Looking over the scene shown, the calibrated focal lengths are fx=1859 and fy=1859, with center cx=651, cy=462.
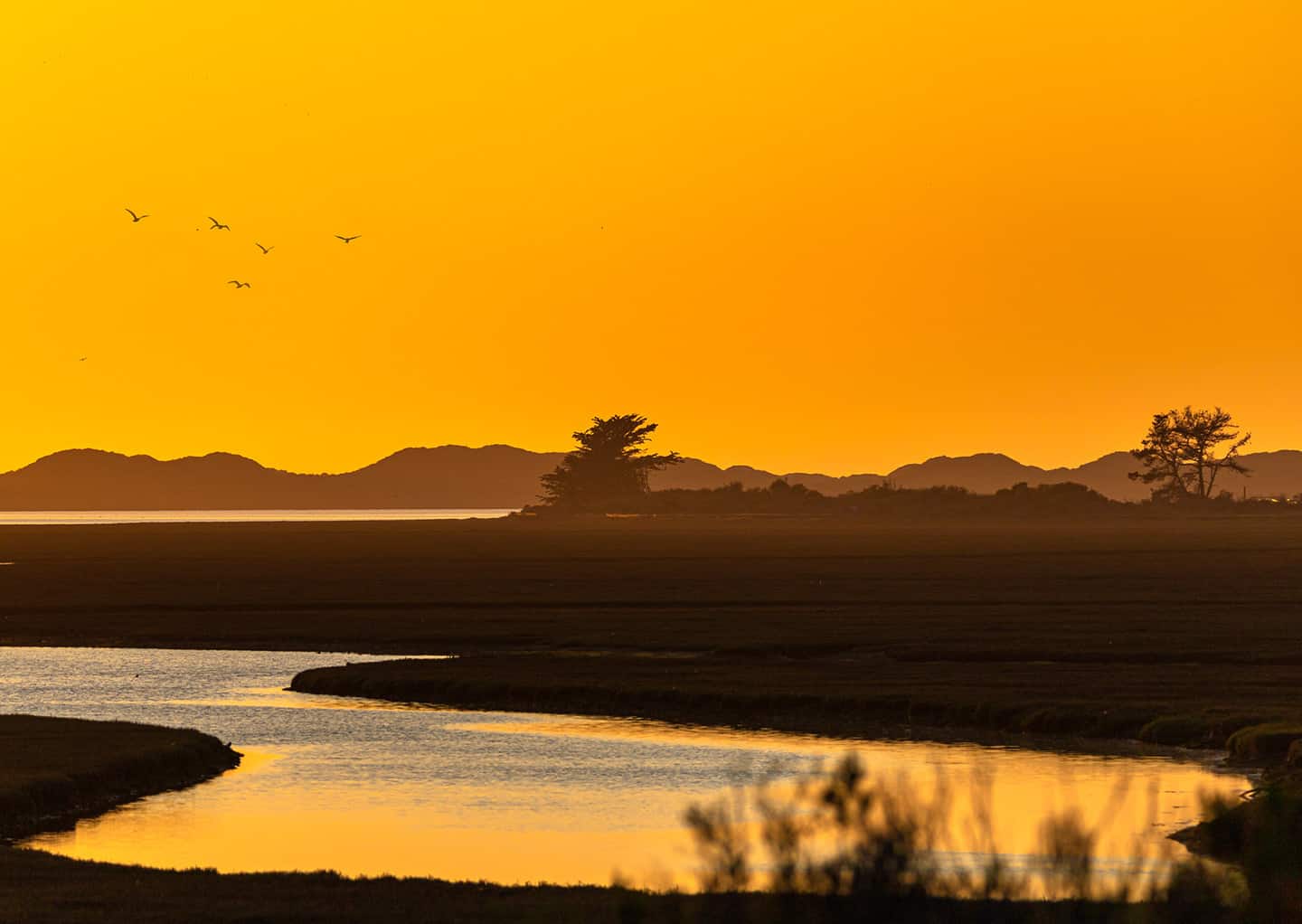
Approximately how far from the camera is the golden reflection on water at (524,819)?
112 feet

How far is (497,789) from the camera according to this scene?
138ft

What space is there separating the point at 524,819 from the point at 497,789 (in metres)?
3.72

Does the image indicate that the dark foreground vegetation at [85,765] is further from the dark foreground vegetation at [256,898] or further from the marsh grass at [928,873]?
the marsh grass at [928,873]

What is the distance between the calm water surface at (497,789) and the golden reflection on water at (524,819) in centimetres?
8

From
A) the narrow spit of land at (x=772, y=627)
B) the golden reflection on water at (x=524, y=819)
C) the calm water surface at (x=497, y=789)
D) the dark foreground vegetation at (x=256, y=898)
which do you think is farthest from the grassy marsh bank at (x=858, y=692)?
the dark foreground vegetation at (x=256, y=898)

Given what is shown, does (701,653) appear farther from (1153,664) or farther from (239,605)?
(239,605)

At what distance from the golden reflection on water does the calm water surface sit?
0.08 m

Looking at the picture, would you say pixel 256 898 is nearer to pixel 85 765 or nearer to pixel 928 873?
pixel 928 873

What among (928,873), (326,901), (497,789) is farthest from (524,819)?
(928,873)

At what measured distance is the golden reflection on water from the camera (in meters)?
34.2

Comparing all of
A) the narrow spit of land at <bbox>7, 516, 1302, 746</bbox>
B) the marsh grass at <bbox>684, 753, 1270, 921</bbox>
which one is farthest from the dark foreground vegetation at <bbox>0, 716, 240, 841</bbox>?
the marsh grass at <bbox>684, 753, 1270, 921</bbox>

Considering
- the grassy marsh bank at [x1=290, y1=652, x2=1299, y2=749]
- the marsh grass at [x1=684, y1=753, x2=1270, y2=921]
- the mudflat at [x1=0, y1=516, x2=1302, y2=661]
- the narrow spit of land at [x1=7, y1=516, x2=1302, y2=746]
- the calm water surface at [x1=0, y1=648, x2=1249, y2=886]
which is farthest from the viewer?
the mudflat at [x1=0, y1=516, x2=1302, y2=661]

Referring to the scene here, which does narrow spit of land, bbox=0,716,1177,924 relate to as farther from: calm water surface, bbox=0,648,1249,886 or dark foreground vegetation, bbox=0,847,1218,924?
calm water surface, bbox=0,648,1249,886

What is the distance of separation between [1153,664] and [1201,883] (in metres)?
51.8
